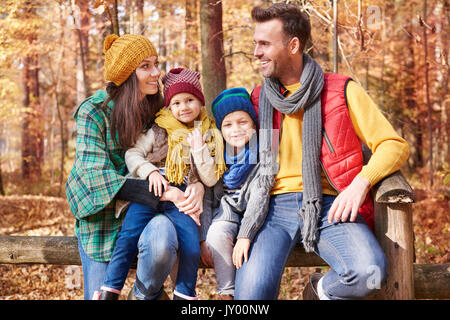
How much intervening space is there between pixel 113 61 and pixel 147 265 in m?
1.31

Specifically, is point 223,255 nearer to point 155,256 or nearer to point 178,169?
point 155,256

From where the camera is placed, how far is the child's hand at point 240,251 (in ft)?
8.50

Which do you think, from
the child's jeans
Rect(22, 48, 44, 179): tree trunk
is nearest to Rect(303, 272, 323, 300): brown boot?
the child's jeans

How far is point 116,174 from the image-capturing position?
9.20 feet

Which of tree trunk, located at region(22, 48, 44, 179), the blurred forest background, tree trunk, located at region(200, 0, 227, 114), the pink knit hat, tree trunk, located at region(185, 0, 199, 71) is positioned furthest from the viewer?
tree trunk, located at region(22, 48, 44, 179)

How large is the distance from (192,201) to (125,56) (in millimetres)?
1021

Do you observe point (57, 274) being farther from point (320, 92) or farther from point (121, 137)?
point (320, 92)

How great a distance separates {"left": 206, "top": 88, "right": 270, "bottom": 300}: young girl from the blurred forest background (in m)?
1.58

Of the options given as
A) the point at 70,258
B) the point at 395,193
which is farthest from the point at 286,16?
the point at 70,258

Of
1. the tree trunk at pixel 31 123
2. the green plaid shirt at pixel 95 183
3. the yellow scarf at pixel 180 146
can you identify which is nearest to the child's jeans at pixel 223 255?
the yellow scarf at pixel 180 146

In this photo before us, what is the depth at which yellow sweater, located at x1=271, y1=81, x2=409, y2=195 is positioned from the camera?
2684 millimetres

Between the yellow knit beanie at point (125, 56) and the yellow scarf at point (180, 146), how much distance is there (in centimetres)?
36

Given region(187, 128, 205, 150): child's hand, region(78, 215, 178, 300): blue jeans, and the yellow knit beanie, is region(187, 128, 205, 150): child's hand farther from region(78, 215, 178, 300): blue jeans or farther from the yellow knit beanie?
the yellow knit beanie

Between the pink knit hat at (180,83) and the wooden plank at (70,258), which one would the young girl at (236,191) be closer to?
the pink knit hat at (180,83)
